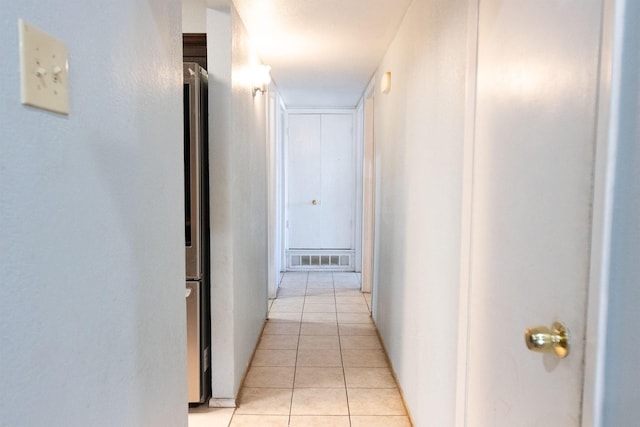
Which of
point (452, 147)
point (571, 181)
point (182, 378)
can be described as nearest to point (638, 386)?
point (571, 181)

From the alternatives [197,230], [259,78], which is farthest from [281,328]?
[259,78]

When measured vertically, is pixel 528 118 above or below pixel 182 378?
above

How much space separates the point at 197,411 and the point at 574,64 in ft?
7.82

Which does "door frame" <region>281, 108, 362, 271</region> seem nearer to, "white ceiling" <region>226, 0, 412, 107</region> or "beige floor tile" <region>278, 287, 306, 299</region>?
"beige floor tile" <region>278, 287, 306, 299</region>

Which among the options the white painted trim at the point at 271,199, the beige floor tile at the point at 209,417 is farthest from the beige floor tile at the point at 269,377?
the white painted trim at the point at 271,199

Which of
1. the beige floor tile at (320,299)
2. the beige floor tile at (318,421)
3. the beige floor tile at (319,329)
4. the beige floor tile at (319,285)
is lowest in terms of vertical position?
the beige floor tile at (318,421)

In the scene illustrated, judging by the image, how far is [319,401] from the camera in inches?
103

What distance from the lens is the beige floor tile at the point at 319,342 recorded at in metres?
3.46

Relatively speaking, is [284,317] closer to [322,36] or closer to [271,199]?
[271,199]

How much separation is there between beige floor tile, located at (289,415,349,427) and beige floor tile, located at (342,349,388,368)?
0.71m

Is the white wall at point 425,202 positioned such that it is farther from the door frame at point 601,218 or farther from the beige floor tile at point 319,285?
the beige floor tile at point 319,285

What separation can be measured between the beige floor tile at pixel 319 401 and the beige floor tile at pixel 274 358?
43 centimetres

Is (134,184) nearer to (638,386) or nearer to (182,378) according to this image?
(182,378)

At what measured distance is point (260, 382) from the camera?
2.86 meters
